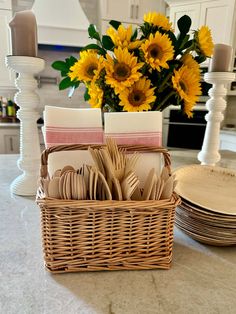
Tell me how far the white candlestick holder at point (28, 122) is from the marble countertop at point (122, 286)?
0.26 m

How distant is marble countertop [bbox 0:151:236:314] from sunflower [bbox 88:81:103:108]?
380mm

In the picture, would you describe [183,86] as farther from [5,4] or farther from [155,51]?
[5,4]

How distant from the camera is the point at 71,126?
0.63 meters

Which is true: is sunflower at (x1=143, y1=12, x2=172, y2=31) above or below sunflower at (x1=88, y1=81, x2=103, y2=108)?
above

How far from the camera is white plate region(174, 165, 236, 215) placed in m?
0.57

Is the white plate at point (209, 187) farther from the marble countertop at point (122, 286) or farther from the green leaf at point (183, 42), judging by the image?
the green leaf at point (183, 42)

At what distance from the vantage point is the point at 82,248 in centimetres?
45

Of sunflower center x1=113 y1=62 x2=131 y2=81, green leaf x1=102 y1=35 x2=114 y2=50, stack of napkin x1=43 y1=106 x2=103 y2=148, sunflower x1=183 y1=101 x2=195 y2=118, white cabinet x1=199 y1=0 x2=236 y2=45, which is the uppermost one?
white cabinet x1=199 y1=0 x2=236 y2=45

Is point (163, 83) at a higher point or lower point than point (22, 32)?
lower

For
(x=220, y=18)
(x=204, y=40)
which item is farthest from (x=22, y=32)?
(x=220, y=18)

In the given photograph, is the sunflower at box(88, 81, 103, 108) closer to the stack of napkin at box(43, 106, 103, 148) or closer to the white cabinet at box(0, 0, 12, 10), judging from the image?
the stack of napkin at box(43, 106, 103, 148)

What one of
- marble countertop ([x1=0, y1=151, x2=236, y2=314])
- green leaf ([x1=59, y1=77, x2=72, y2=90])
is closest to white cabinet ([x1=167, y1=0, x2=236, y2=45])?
green leaf ([x1=59, y1=77, x2=72, y2=90])

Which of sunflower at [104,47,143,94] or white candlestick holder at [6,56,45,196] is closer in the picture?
sunflower at [104,47,143,94]

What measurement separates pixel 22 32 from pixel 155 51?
44cm
